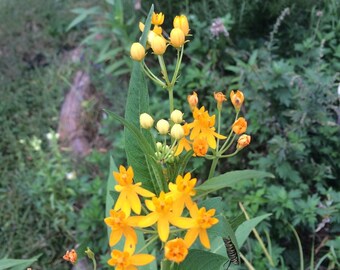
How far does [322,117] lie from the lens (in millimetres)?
2133

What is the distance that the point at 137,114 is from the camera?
1044 millimetres

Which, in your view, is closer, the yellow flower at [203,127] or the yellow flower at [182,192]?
the yellow flower at [182,192]

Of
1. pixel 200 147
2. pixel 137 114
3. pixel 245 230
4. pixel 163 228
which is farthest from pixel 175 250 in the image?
pixel 245 230

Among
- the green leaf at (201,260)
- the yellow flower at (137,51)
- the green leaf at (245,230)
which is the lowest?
the green leaf at (245,230)

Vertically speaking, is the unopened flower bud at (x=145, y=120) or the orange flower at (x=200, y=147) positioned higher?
the unopened flower bud at (x=145, y=120)

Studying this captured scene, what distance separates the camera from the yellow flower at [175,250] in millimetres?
818

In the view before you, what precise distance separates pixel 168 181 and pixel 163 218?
0.15m

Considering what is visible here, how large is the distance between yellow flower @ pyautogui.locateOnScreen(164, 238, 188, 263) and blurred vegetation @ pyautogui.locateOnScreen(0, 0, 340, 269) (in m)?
1.18

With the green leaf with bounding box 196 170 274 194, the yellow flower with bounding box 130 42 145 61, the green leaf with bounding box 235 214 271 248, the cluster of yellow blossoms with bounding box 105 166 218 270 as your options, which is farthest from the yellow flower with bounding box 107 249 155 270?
the green leaf with bounding box 235 214 271 248

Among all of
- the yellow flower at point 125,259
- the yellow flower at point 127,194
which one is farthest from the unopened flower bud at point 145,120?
the yellow flower at point 125,259

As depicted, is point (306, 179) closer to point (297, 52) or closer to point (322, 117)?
point (322, 117)

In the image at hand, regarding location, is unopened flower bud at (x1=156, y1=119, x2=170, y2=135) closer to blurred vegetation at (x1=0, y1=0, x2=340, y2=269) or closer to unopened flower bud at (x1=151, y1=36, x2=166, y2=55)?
unopened flower bud at (x1=151, y1=36, x2=166, y2=55)

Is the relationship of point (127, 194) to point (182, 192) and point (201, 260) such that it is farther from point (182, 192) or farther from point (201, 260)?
point (201, 260)

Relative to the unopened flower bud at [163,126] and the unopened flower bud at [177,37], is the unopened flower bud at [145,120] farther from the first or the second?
the unopened flower bud at [177,37]
